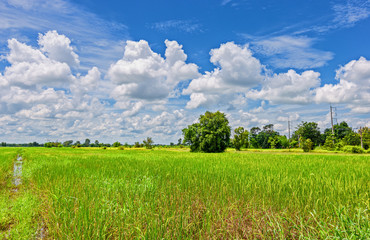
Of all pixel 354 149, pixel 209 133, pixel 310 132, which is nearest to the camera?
pixel 354 149

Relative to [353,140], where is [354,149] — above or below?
below

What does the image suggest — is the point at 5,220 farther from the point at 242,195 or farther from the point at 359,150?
the point at 359,150

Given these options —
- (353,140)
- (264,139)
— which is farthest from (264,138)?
(353,140)

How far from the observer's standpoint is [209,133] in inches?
1603

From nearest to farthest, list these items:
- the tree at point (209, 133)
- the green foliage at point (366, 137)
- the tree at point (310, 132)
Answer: the tree at point (209, 133), the green foliage at point (366, 137), the tree at point (310, 132)

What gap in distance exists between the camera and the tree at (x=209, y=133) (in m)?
39.8

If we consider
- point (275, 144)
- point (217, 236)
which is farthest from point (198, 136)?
point (217, 236)

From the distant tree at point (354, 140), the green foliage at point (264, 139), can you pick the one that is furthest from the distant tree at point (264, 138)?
the distant tree at point (354, 140)

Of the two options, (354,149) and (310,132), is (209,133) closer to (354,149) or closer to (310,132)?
(354,149)

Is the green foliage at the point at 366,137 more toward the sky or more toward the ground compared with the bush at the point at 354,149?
more toward the sky

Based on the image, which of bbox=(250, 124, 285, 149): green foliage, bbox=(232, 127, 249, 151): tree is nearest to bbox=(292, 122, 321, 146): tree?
bbox=(250, 124, 285, 149): green foliage

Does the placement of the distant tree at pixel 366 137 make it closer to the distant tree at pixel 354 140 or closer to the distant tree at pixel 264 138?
the distant tree at pixel 354 140

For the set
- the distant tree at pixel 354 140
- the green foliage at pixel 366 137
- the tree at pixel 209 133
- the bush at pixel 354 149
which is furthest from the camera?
the distant tree at pixel 354 140

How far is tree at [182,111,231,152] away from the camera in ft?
131
